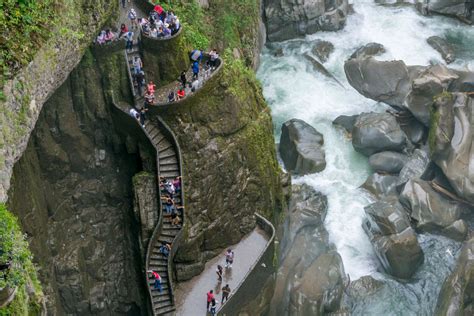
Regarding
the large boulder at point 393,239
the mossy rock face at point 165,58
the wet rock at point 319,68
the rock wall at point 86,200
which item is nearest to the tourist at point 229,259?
the rock wall at point 86,200

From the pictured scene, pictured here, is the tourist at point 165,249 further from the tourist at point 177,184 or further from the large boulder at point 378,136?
the large boulder at point 378,136

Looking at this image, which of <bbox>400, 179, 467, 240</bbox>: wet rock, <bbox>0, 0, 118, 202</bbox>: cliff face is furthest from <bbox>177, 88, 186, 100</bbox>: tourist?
<bbox>400, 179, 467, 240</bbox>: wet rock

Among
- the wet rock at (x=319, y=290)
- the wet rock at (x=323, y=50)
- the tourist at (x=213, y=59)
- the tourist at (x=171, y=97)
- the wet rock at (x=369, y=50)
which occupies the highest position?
the tourist at (x=213, y=59)

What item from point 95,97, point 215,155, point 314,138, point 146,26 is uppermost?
point 146,26

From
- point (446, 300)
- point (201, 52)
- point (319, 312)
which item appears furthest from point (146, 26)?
point (446, 300)

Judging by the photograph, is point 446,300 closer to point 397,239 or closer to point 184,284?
point 397,239
